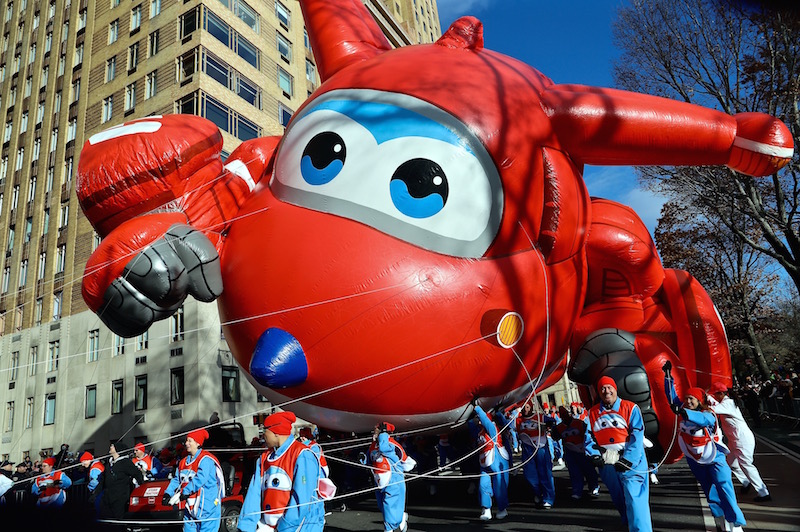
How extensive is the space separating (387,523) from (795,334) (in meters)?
46.3

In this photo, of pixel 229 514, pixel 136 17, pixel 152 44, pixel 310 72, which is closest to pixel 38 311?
pixel 152 44

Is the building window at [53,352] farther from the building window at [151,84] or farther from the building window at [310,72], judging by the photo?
the building window at [310,72]

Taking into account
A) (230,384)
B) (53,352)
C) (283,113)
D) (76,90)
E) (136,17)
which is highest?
→ (136,17)

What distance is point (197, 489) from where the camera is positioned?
6.46 meters

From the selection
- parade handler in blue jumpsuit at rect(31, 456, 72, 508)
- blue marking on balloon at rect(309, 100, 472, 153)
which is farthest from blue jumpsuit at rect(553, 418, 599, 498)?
parade handler in blue jumpsuit at rect(31, 456, 72, 508)

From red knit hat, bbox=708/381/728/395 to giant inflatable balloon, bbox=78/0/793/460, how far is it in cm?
178

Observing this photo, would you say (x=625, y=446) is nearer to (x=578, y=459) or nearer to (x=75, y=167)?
(x=578, y=459)

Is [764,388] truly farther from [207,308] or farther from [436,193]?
[436,193]

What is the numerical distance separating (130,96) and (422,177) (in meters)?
25.0

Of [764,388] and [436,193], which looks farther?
[764,388]

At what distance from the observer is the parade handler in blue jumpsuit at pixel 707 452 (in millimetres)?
5961

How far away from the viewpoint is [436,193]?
16.1ft

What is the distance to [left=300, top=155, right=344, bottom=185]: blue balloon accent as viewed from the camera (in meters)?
5.10

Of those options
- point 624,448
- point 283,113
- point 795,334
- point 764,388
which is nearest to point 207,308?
point 283,113
